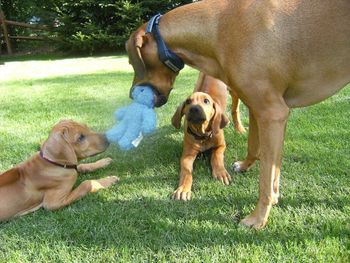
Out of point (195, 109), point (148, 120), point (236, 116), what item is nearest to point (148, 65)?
point (148, 120)

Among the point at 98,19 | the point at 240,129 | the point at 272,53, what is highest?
the point at 272,53

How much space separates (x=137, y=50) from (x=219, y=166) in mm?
1438

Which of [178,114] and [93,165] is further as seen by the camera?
[178,114]

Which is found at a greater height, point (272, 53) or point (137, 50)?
point (272, 53)

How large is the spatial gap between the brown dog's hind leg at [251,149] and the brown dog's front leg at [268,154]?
0.60 meters

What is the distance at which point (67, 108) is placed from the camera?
6613mm

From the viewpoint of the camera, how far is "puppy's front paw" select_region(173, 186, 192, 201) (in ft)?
11.5

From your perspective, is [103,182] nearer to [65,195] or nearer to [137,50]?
[65,195]

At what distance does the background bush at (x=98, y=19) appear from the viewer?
15672 mm

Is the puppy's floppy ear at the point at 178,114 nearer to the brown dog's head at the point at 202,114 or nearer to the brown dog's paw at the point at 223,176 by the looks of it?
the brown dog's head at the point at 202,114

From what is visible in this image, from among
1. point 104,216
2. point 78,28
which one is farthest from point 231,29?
point 78,28

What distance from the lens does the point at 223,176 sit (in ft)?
12.5

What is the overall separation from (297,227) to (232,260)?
62cm

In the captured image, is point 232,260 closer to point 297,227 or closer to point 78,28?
point 297,227
